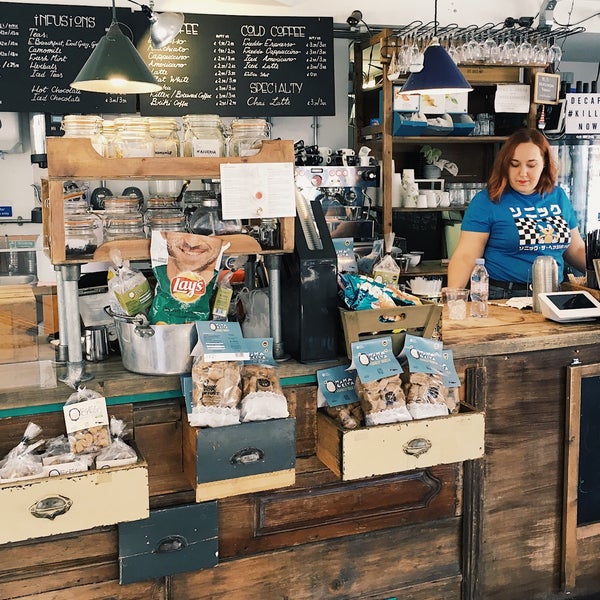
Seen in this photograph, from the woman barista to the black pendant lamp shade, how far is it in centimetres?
38

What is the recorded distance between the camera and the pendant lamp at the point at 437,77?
333cm

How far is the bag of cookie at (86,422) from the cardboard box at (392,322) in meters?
0.66

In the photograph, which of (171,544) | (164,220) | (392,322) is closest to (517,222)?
(392,322)

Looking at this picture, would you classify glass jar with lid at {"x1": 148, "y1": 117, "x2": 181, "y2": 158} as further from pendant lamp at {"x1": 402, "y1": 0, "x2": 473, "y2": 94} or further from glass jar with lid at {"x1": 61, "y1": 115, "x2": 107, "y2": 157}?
pendant lamp at {"x1": 402, "y1": 0, "x2": 473, "y2": 94}

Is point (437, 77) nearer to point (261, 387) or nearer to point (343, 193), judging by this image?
point (343, 193)

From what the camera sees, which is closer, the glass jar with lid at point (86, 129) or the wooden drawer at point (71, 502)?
the wooden drawer at point (71, 502)

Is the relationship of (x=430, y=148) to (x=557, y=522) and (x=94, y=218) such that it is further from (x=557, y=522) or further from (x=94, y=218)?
(x=94, y=218)

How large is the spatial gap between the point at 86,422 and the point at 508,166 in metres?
2.44

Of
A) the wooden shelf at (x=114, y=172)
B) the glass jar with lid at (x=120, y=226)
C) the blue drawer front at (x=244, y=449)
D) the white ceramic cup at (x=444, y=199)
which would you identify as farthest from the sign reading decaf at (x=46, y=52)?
the blue drawer front at (x=244, y=449)

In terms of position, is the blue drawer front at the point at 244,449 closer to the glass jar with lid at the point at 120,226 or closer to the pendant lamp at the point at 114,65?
the glass jar with lid at the point at 120,226

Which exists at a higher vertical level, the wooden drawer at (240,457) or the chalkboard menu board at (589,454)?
the wooden drawer at (240,457)

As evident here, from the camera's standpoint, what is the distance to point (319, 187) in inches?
185

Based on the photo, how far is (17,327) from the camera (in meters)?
2.06

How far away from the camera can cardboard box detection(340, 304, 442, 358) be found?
2004mm
